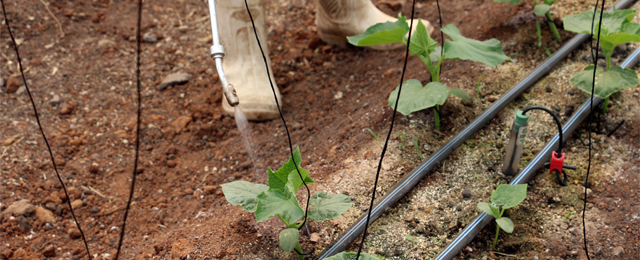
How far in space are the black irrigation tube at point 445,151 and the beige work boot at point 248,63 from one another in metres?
0.80

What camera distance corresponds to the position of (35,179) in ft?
6.20

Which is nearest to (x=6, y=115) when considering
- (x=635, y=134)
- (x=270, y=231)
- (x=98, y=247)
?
(x=98, y=247)

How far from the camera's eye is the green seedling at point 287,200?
1.29 m

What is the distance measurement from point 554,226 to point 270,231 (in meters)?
0.94

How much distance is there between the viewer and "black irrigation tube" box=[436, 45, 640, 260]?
4.81 ft

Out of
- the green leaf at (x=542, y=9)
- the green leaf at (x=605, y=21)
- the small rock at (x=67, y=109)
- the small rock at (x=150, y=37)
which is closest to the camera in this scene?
the green leaf at (x=605, y=21)

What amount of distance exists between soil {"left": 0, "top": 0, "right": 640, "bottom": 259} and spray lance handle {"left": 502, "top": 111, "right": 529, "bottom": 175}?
62 mm

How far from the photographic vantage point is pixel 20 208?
1693mm

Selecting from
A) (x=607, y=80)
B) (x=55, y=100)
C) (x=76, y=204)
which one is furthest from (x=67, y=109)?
(x=607, y=80)

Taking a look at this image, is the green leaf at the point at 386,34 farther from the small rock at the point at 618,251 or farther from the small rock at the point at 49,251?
the small rock at the point at 49,251

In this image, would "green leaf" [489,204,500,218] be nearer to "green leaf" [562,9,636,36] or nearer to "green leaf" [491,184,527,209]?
"green leaf" [491,184,527,209]

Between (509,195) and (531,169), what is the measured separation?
310mm

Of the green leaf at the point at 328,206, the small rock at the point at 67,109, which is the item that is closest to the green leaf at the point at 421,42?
the green leaf at the point at 328,206

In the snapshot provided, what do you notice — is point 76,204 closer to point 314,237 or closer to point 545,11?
point 314,237
